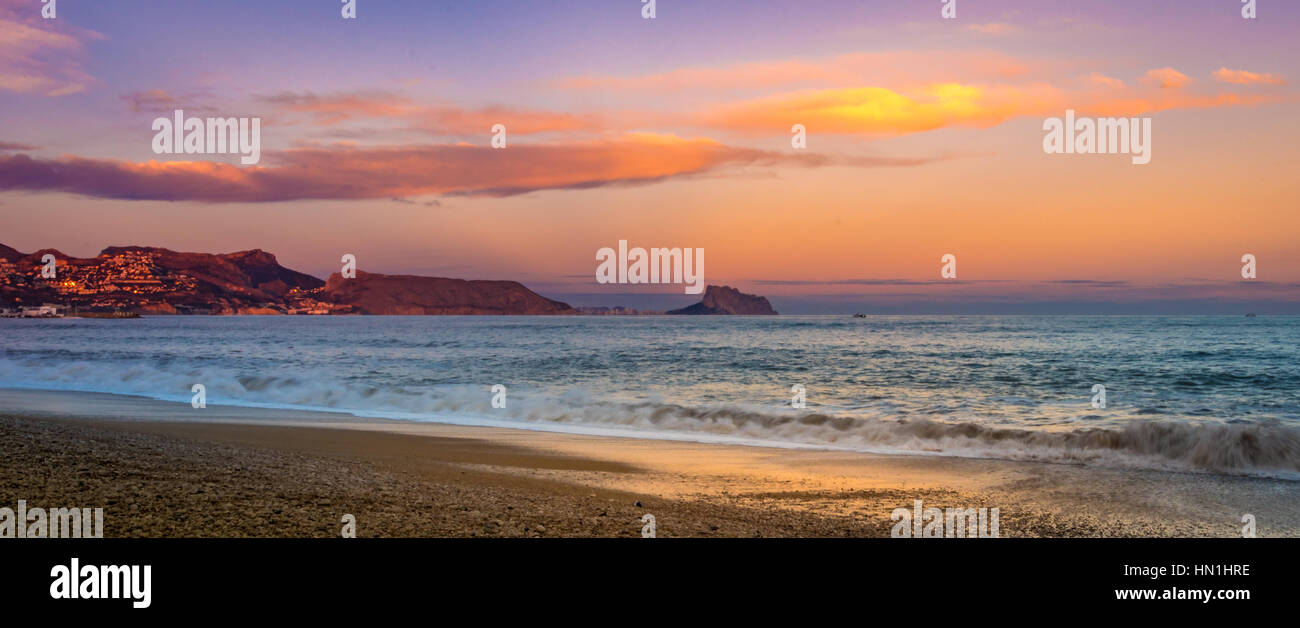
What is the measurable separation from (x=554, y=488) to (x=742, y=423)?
901 cm

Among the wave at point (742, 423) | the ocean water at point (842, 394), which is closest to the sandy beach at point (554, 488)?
the wave at point (742, 423)

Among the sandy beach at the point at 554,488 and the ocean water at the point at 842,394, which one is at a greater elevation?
the sandy beach at the point at 554,488

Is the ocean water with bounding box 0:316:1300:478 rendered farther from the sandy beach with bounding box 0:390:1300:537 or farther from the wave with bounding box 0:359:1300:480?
the sandy beach with bounding box 0:390:1300:537

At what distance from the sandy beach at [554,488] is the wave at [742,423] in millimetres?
1244

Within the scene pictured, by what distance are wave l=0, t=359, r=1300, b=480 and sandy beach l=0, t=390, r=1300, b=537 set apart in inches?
49.0

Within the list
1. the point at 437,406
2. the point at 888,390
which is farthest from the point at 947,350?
the point at 437,406

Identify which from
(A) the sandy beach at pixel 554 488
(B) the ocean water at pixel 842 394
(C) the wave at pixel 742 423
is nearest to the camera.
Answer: (A) the sandy beach at pixel 554 488

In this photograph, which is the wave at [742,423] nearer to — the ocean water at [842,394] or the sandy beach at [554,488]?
the ocean water at [842,394]

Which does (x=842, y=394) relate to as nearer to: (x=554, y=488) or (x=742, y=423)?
(x=742, y=423)

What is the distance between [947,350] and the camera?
4447cm

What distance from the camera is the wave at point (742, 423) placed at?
1228 cm

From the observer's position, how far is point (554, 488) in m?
8.95

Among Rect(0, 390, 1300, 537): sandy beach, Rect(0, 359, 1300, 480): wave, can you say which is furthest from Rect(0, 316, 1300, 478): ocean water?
Rect(0, 390, 1300, 537): sandy beach
